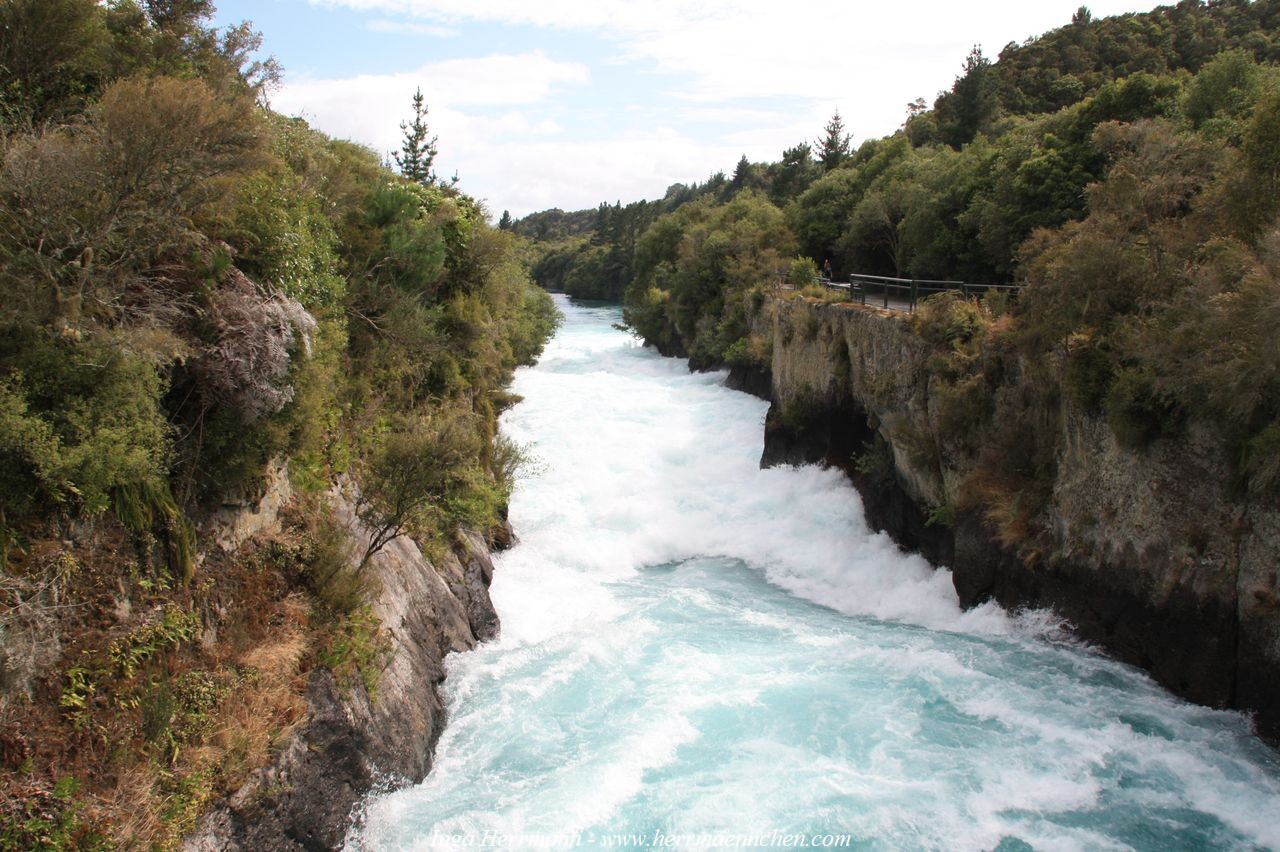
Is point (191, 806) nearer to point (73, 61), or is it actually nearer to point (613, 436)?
point (73, 61)

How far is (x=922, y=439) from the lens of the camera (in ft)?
58.2

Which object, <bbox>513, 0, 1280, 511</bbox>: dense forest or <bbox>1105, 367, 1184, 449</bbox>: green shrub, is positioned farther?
<bbox>1105, 367, 1184, 449</bbox>: green shrub

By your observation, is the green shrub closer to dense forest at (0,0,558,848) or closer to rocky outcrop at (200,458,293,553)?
dense forest at (0,0,558,848)

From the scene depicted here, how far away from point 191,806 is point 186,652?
1.45 metres

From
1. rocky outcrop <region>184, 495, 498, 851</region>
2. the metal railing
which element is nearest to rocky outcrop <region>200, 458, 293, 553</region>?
rocky outcrop <region>184, 495, 498, 851</region>

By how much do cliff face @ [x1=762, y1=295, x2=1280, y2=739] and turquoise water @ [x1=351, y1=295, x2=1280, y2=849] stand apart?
516 mm

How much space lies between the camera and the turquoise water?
9.61 m

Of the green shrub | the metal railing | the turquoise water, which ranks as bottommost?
the turquoise water

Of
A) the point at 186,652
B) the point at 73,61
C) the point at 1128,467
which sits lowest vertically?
the point at 186,652

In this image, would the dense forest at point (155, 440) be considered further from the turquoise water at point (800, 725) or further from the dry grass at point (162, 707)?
the turquoise water at point (800, 725)

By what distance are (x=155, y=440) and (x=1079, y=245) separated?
535 inches

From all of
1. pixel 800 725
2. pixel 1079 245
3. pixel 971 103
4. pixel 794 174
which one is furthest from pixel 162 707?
pixel 794 174

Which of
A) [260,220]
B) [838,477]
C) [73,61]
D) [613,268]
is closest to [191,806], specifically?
[260,220]

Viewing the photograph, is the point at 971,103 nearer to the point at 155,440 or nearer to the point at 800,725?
the point at 800,725
